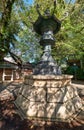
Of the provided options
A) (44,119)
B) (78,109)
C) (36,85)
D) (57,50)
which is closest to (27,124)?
(44,119)

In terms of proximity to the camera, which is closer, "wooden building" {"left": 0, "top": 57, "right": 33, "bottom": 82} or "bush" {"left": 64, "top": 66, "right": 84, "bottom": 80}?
"bush" {"left": 64, "top": 66, "right": 84, "bottom": 80}

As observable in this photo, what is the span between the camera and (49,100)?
5.84 meters

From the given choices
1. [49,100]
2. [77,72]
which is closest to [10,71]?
[77,72]

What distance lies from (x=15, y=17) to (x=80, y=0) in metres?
6.66

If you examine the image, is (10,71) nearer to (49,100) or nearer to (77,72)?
(77,72)

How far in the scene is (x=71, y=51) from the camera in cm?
1662

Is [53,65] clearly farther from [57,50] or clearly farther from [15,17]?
[15,17]

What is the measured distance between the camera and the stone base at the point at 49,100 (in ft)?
18.7

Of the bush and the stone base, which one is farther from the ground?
the bush

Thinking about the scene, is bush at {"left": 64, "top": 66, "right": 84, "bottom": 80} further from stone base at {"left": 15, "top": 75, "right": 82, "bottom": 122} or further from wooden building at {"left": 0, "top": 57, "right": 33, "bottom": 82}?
stone base at {"left": 15, "top": 75, "right": 82, "bottom": 122}

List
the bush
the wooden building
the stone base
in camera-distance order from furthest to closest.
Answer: the wooden building < the bush < the stone base

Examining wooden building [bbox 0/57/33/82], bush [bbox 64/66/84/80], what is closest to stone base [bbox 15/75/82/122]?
bush [bbox 64/66/84/80]

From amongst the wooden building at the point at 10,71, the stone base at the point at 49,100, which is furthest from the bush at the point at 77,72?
the stone base at the point at 49,100

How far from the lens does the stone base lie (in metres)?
5.70
